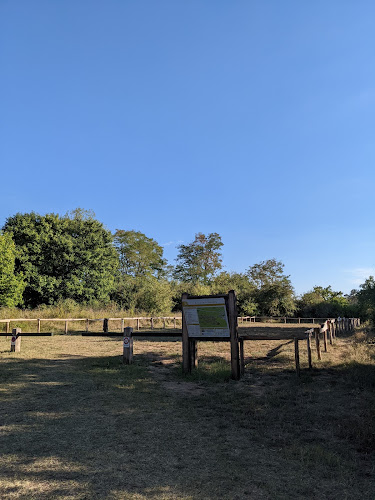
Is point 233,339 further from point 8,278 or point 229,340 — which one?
point 8,278

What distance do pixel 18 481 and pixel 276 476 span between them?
8.93ft

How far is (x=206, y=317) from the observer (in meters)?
9.62

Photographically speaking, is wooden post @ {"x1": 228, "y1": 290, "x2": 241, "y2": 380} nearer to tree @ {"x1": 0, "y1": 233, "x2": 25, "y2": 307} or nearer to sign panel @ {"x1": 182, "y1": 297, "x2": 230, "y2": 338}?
sign panel @ {"x1": 182, "y1": 297, "x2": 230, "y2": 338}

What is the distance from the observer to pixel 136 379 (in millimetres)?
8984

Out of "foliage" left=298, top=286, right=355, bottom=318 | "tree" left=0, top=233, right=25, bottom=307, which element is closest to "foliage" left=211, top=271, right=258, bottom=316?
"foliage" left=298, top=286, right=355, bottom=318

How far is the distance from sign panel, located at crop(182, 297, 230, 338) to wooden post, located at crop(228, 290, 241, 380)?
0.47 ft

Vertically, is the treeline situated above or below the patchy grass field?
above

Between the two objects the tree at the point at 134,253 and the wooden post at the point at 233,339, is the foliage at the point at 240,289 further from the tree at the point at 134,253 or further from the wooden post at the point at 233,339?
the wooden post at the point at 233,339

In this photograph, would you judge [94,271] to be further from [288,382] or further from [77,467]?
[77,467]

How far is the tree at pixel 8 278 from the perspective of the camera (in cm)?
3250

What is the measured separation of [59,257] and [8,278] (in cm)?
624

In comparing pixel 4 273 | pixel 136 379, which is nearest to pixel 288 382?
pixel 136 379

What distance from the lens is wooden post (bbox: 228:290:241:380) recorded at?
894 centimetres

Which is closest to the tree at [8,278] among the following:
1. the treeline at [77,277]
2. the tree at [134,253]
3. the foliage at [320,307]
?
the treeline at [77,277]
